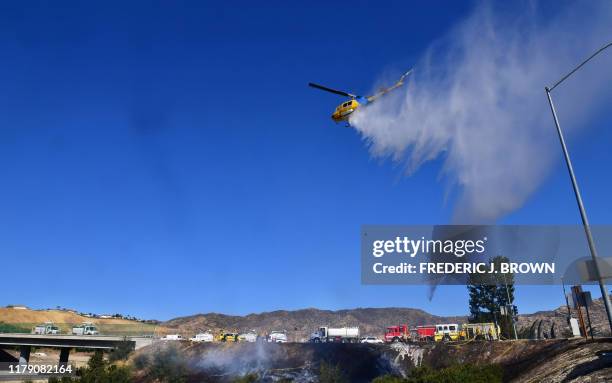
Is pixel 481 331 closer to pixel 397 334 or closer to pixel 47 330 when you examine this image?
pixel 397 334

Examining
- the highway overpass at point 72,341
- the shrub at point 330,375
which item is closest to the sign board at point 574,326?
the shrub at point 330,375

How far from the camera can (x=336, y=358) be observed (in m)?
58.3

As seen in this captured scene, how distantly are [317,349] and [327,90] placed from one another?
3650 cm

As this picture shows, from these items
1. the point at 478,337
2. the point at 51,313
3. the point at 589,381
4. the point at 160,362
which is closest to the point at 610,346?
the point at 589,381

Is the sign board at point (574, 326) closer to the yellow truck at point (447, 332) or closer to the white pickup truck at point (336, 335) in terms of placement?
the yellow truck at point (447, 332)

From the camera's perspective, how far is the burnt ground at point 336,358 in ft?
123

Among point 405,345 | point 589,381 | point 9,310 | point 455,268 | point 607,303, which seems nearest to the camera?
point 607,303

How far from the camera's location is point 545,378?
1003 inches

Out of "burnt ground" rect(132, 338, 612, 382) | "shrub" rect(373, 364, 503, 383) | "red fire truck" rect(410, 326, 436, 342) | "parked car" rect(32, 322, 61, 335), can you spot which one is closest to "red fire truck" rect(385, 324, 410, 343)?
"red fire truck" rect(410, 326, 436, 342)

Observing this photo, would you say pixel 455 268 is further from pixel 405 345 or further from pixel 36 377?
pixel 36 377

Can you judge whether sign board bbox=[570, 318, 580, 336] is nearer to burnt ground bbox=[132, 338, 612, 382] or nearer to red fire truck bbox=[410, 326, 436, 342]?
burnt ground bbox=[132, 338, 612, 382]

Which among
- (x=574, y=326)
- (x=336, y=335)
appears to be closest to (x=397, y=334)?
(x=336, y=335)

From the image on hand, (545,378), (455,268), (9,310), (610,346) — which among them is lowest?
(545,378)

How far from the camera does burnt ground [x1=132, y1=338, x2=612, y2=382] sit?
37406 mm
